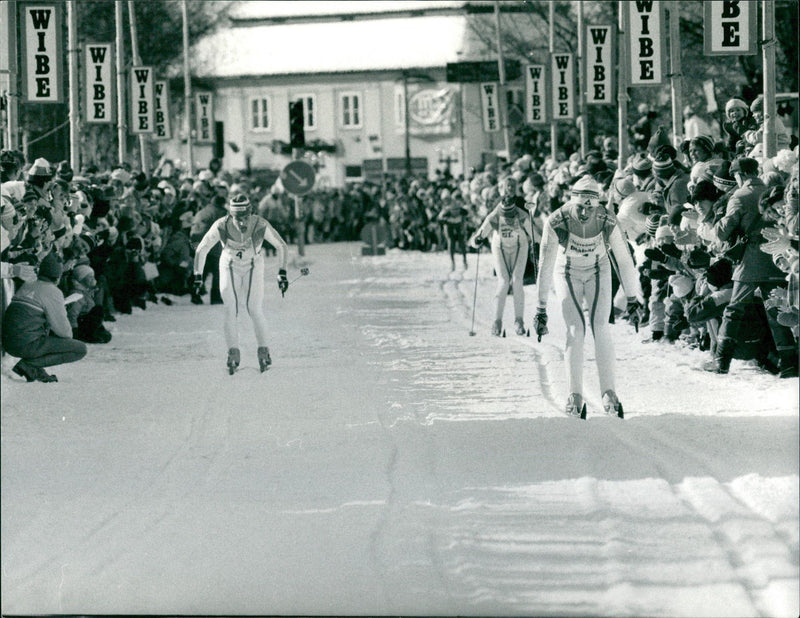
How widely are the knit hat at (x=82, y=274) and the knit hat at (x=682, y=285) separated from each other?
5.84 m

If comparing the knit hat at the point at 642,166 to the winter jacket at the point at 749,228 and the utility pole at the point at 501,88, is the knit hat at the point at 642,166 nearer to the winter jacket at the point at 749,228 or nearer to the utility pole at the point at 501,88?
the winter jacket at the point at 749,228

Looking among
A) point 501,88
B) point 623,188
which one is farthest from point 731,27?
point 501,88

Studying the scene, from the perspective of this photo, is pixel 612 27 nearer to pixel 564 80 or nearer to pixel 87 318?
pixel 564 80


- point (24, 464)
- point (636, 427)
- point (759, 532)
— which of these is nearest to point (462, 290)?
point (636, 427)

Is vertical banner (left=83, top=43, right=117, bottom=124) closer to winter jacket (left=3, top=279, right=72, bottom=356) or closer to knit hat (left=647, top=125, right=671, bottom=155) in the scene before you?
knit hat (left=647, top=125, right=671, bottom=155)

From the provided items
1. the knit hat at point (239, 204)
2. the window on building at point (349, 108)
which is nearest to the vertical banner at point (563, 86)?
the window on building at point (349, 108)

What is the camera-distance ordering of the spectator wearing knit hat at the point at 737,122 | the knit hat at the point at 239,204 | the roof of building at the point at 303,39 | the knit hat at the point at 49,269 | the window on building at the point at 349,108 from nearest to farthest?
the knit hat at the point at 49,269 < the knit hat at the point at 239,204 < the roof of building at the point at 303,39 < the spectator wearing knit hat at the point at 737,122 < the window on building at the point at 349,108

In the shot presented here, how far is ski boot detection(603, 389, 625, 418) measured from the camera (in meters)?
11.6

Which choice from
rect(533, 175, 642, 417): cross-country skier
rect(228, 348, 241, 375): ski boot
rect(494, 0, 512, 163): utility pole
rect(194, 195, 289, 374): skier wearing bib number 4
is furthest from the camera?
rect(494, 0, 512, 163): utility pole

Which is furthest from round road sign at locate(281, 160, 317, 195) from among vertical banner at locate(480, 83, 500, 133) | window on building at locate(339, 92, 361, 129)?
vertical banner at locate(480, 83, 500, 133)

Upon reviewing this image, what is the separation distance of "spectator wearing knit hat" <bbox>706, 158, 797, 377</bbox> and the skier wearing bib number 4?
12.3 feet

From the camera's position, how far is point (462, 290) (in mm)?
24500

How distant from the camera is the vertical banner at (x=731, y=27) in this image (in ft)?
51.6

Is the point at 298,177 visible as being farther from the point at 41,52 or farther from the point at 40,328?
the point at 41,52
